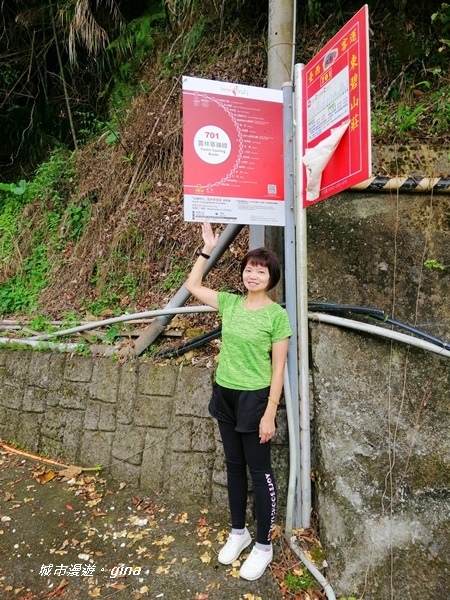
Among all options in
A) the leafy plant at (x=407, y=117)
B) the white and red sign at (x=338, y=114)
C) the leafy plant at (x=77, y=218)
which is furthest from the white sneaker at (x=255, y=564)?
→ the leafy plant at (x=77, y=218)

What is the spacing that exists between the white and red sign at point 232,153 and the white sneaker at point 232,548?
1894mm

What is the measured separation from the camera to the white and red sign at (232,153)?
7.67ft

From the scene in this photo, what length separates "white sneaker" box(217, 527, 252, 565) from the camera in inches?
94.2

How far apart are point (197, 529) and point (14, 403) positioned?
2296mm

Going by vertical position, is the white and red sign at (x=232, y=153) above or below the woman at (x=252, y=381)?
above

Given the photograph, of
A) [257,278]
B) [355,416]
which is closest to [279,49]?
[257,278]

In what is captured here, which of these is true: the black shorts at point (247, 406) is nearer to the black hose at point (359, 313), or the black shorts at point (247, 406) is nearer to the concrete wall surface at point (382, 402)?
the concrete wall surface at point (382, 402)

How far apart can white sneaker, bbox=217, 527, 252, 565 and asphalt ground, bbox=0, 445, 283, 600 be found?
5 cm

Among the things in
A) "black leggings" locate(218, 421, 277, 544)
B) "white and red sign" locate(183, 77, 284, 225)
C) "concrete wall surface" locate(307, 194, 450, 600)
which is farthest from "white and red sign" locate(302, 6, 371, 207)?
"black leggings" locate(218, 421, 277, 544)

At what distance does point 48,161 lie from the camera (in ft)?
22.1

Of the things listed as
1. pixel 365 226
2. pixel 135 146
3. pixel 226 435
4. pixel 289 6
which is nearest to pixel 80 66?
pixel 135 146

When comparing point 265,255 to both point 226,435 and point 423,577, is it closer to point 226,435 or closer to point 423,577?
point 226,435

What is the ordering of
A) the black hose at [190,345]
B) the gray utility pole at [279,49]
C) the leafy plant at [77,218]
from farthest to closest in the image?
the leafy plant at [77,218] → the black hose at [190,345] → the gray utility pole at [279,49]

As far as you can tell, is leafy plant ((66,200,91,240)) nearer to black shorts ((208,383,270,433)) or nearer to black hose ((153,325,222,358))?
black hose ((153,325,222,358))
